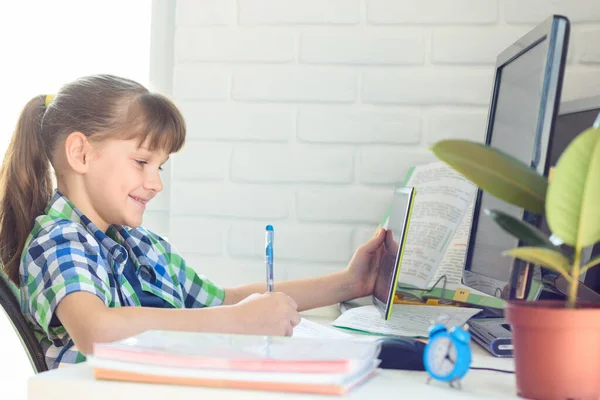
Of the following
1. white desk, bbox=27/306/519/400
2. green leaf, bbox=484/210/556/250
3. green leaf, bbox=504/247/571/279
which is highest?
green leaf, bbox=484/210/556/250

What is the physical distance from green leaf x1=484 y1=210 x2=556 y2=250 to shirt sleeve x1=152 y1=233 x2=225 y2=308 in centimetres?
101

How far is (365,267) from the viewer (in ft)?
5.47

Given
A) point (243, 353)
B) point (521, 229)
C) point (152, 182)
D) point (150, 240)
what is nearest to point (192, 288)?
point (150, 240)

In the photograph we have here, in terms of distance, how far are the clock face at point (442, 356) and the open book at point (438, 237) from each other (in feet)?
Result: 2.74

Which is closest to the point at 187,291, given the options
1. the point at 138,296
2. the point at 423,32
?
the point at 138,296

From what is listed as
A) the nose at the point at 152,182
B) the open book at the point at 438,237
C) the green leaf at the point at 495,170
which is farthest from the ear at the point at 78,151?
the green leaf at the point at 495,170

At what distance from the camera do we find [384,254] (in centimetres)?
158

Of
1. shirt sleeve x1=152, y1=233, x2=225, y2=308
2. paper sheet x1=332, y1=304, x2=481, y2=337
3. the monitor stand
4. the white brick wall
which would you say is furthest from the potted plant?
the white brick wall

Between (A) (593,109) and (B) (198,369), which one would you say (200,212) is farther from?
(B) (198,369)

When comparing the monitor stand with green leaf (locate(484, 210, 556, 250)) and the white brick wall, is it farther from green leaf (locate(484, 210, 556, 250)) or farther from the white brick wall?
the white brick wall

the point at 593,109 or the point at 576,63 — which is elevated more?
the point at 576,63

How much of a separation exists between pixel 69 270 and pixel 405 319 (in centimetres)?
59

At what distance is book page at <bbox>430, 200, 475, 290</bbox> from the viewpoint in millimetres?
1681

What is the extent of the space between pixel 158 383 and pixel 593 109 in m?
0.85
